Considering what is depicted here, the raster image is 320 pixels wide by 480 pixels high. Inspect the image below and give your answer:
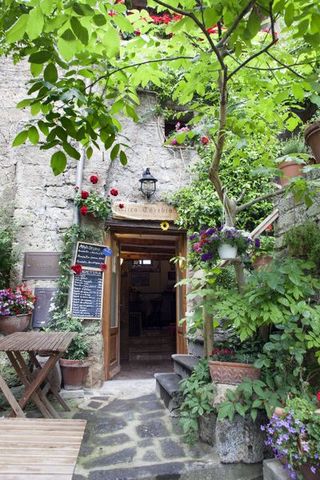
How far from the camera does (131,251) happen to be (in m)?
6.98

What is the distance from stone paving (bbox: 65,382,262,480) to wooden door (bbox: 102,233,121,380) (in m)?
1.10

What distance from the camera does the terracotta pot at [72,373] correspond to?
3.75m

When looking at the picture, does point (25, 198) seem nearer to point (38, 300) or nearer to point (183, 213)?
point (38, 300)

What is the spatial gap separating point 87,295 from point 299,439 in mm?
3120

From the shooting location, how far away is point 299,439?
1636 mm

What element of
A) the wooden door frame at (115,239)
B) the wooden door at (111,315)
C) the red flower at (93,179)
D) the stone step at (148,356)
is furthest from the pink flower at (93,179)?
the stone step at (148,356)

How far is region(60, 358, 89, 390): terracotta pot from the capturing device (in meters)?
3.75

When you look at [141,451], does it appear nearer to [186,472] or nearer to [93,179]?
[186,472]

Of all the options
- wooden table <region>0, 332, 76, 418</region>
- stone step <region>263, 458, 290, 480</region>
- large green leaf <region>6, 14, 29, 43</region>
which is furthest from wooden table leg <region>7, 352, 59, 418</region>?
large green leaf <region>6, 14, 29, 43</region>

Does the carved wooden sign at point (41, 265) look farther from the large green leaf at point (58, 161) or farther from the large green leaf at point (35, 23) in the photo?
the large green leaf at point (35, 23)

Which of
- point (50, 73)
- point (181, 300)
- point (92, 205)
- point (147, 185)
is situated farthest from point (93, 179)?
point (50, 73)

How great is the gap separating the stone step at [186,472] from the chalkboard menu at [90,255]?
8.49 feet

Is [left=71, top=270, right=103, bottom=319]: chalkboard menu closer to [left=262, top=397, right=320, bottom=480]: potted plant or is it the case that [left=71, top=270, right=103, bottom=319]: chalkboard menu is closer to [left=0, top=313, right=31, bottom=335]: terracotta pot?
[left=0, top=313, right=31, bottom=335]: terracotta pot

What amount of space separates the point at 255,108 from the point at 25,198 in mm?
3258
